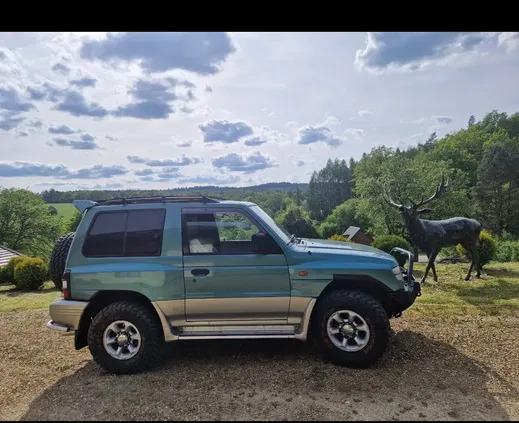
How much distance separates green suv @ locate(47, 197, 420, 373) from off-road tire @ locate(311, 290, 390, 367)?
1 centimetres

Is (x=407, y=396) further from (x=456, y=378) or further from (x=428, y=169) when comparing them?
(x=428, y=169)

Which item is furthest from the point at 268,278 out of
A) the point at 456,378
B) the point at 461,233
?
the point at 461,233

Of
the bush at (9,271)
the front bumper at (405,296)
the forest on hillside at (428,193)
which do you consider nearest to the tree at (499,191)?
the forest on hillside at (428,193)

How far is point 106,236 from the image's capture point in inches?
176

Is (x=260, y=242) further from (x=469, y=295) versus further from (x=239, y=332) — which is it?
(x=469, y=295)

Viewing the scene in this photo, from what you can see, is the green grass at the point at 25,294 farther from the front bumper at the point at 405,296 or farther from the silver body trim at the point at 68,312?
the front bumper at the point at 405,296

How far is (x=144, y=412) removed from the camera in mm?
3457

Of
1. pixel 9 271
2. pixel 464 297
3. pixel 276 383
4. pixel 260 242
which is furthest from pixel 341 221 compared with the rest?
pixel 276 383

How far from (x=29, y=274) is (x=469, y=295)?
14960mm

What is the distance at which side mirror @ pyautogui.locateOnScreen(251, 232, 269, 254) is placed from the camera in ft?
14.3

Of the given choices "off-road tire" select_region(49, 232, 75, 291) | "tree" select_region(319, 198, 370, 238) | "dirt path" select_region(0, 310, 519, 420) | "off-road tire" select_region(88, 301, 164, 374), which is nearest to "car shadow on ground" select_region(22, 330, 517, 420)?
"dirt path" select_region(0, 310, 519, 420)

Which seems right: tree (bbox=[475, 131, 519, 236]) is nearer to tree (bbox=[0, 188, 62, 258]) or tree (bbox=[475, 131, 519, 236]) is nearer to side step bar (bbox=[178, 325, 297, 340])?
side step bar (bbox=[178, 325, 297, 340])

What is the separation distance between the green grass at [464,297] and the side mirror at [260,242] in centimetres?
361

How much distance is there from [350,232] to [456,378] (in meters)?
31.5
